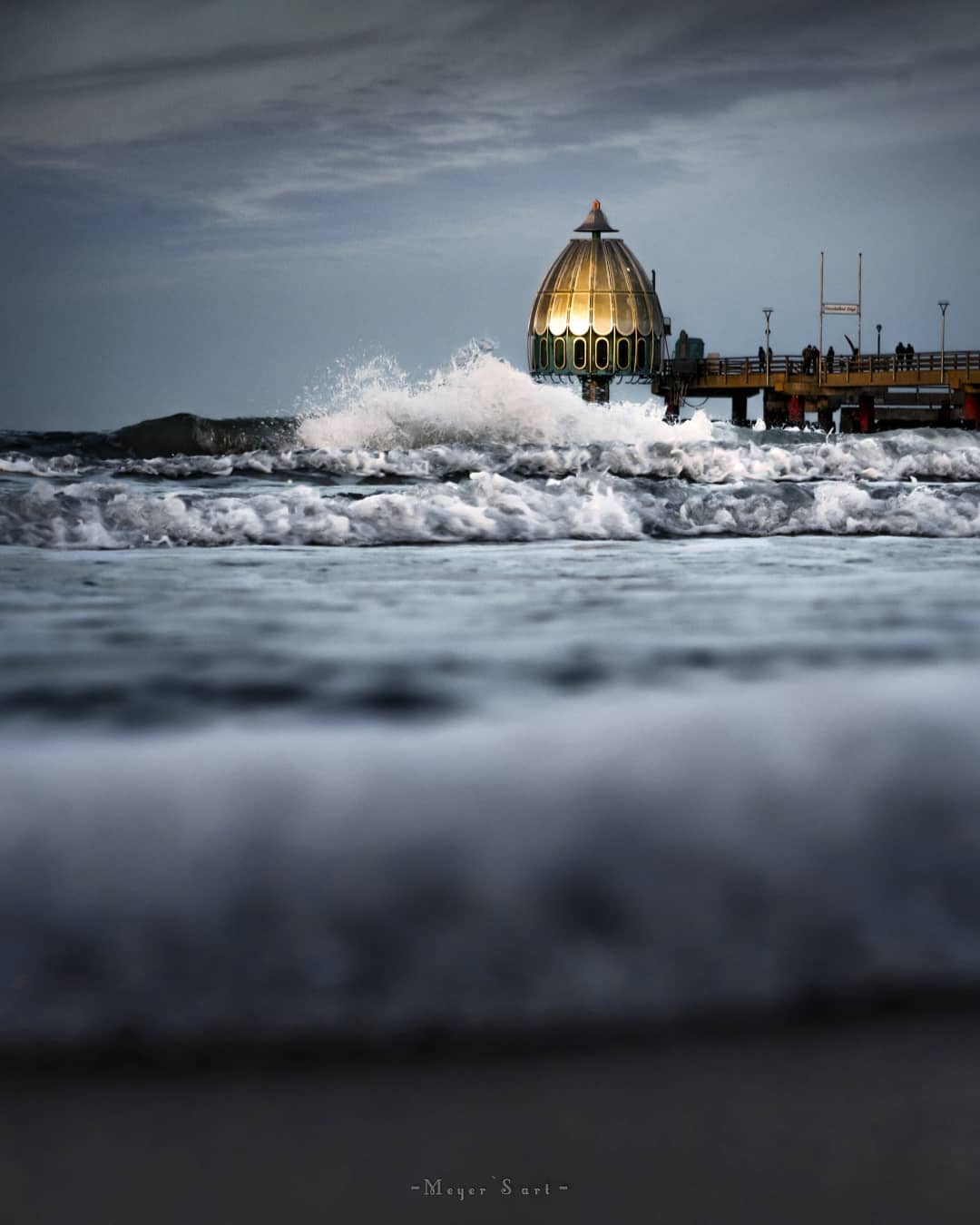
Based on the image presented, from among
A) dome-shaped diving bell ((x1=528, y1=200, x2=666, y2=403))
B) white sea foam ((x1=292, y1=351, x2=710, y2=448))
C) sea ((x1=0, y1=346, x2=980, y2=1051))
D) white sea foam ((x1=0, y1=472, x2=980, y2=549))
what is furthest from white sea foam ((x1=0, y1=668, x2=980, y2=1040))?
dome-shaped diving bell ((x1=528, y1=200, x2=666, y2=403))

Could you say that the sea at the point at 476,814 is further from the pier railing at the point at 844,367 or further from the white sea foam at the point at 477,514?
the pier railing at the point at 844,367

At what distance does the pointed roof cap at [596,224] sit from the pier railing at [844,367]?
17.1 feet

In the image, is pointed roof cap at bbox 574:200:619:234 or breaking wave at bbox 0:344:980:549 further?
pointed roof cap at bbox 574:200:619:234

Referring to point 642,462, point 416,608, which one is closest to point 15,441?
point 642,462

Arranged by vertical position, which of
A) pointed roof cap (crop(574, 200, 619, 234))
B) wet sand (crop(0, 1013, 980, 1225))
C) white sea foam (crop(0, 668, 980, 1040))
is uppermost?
pointed roof cap (crop(574, 200, 619, 234))

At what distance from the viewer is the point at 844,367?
43.5 m

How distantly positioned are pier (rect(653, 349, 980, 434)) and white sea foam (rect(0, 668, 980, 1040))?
38077 millimetres

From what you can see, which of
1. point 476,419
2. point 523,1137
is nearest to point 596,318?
point 476,419

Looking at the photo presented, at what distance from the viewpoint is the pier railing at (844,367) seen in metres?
38.9

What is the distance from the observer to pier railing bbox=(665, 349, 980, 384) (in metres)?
38.9

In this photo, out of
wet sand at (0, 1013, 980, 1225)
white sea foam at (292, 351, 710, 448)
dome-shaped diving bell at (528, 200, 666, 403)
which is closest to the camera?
wet sand at (0, 1013, 980, 1225)

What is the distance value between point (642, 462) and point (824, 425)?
35.2 m

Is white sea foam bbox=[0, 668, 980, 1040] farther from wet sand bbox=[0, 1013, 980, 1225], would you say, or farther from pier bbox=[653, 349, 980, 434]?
pier bbox=[653, 349, 980, 434]

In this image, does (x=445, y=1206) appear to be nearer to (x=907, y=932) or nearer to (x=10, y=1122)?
(x=10, y=1122)
